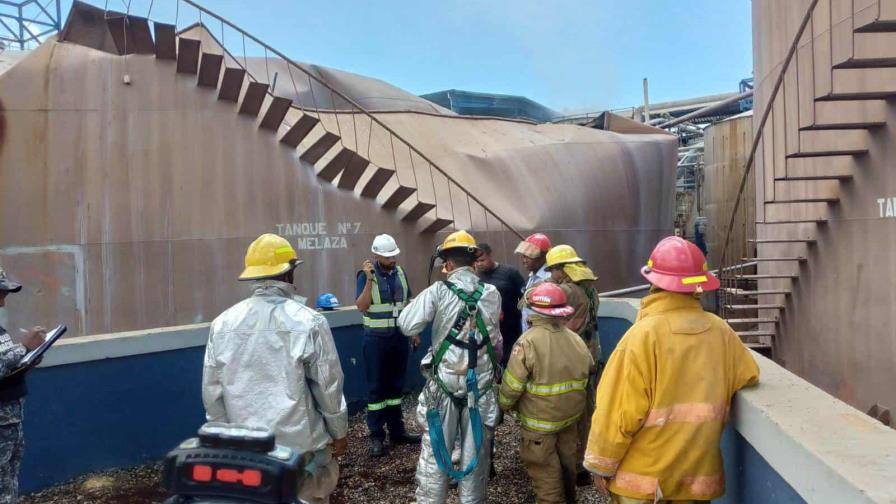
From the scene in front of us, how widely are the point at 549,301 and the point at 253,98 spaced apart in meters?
6.34

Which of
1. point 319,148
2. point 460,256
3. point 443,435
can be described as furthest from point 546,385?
point 319,148

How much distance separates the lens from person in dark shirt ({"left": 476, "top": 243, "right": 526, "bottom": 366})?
21.2ft

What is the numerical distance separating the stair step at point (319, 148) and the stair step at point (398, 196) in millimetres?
1119

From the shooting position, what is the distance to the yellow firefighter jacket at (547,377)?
13.0 feet

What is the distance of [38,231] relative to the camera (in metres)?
8.05

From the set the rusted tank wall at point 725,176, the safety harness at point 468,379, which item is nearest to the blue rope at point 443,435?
the safety harness at point 468,379

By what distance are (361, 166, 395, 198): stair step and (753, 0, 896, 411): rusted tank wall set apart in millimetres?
4876

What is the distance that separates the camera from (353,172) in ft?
30.5

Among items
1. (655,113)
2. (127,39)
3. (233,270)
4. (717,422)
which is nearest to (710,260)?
(655,113)

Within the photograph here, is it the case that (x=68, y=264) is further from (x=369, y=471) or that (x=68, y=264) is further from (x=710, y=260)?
(x=710, y=260)

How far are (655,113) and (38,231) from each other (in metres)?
23.9

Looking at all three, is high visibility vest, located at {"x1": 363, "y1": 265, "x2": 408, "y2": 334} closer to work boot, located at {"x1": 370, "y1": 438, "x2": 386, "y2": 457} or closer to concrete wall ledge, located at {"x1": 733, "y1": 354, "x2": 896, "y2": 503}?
work boot, located at {"x1": 370, "y1": 438, "x2": 386, "y2": 457}

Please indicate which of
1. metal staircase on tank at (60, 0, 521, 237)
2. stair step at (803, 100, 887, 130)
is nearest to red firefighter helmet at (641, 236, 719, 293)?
stair step at (803, 100, 887, 130)

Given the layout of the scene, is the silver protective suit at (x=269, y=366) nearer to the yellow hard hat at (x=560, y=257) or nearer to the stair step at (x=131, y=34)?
the yellow hard hat at (x=560, y=257)
